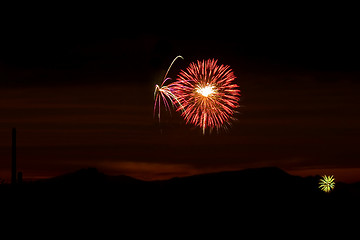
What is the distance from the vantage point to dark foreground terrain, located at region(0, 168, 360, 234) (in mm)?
61312

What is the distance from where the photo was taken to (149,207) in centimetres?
6781

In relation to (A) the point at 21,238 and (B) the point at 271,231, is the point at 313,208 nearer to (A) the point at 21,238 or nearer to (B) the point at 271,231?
(B) the point at 271,231

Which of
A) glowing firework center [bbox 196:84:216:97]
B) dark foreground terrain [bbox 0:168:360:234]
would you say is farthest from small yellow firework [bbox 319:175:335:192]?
glowing firework center [bbox 196:84:216:97]

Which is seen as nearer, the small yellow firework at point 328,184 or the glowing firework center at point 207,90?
the glowing firework center at point 207,90

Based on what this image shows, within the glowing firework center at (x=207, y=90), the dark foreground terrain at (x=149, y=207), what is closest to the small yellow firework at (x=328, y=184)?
the dark foreground terrain at (x=149, y=207)

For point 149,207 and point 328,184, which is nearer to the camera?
point 149,207

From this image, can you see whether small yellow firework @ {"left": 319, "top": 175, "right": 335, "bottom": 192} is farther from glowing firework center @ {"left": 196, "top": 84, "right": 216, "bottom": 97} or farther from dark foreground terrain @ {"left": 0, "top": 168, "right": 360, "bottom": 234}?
glowing firework center @ {"left": 196, "top": 84, "right": 216, "bottom": 97}

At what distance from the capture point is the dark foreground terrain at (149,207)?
61.3 m

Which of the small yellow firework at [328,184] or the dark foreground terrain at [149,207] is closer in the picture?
the dark foreground terrain at [149,207]

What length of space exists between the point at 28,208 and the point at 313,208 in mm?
45174

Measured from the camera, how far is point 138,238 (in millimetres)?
54062

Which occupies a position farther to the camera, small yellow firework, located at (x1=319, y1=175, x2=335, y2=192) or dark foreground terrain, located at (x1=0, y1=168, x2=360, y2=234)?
small yellow firework, located at (x1=319, y1=175, x2=335, y2=192)

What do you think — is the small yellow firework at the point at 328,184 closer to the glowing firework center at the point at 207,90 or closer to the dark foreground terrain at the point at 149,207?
the dark foreground terrain at the point at 149,207

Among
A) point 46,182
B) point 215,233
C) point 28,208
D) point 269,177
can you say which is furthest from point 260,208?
Answer: point 269,177
